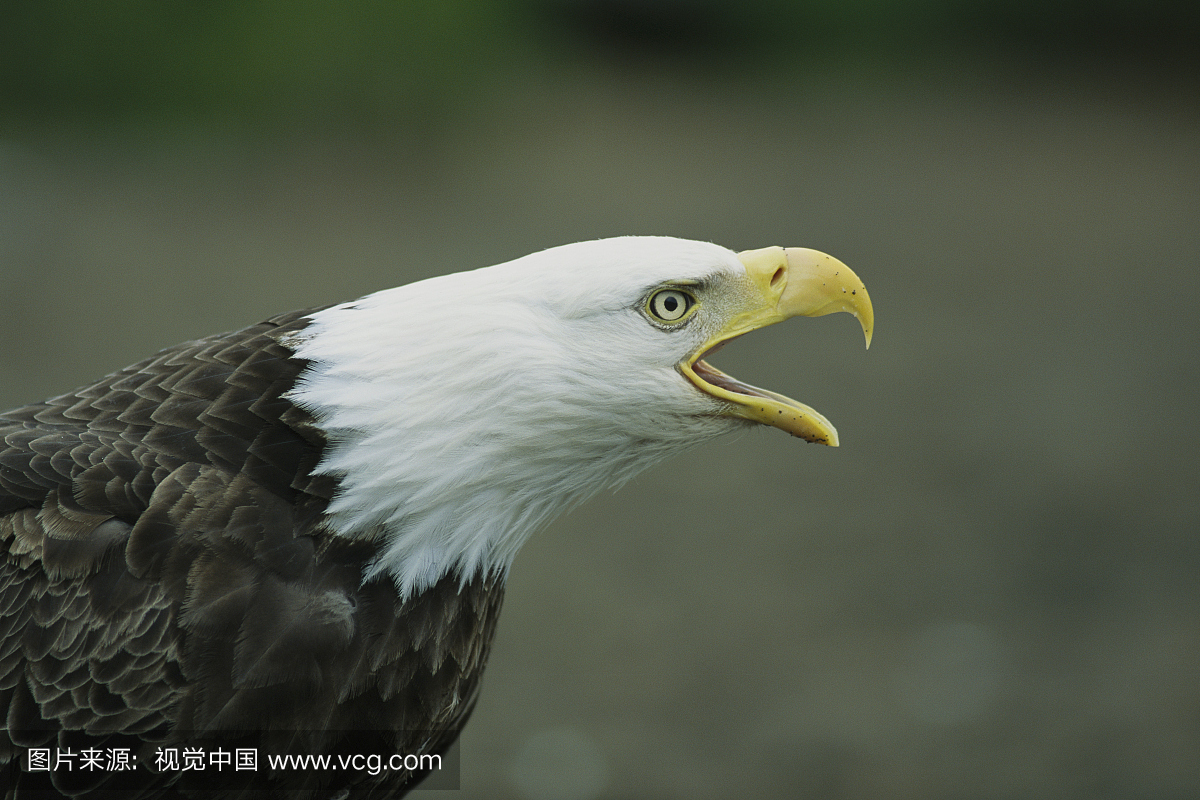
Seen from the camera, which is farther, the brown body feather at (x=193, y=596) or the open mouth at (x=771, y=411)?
the open mouth at (x=771, y=411)

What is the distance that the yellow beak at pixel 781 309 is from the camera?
5.77 feet

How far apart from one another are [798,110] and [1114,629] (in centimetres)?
965

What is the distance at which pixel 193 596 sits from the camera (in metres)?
1.65

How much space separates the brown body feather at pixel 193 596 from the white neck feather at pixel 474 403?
0.05 m

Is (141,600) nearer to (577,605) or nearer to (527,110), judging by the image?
(577,605)

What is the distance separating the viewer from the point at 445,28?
11188mm

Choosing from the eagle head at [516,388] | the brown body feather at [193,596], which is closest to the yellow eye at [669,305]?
the eagle head at [516,388]

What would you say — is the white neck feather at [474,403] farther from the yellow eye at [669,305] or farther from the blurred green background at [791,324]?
the blurred green background at [791,324]

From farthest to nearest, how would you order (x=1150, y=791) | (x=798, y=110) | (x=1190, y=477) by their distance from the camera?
(x=798, y=110), (x=1190, y=477), (x=1150, y=791)

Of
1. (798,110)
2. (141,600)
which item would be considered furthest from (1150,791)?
(798,110)

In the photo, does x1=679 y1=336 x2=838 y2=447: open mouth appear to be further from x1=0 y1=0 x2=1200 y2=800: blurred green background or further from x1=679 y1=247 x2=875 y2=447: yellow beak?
Answer: x1=0 y1=0 x2=1200 y2=800: blurred green background

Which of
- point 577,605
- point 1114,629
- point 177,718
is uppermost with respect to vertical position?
point 177,718

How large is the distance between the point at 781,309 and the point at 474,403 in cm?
57

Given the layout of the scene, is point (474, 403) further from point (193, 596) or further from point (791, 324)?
point (791, 324)
